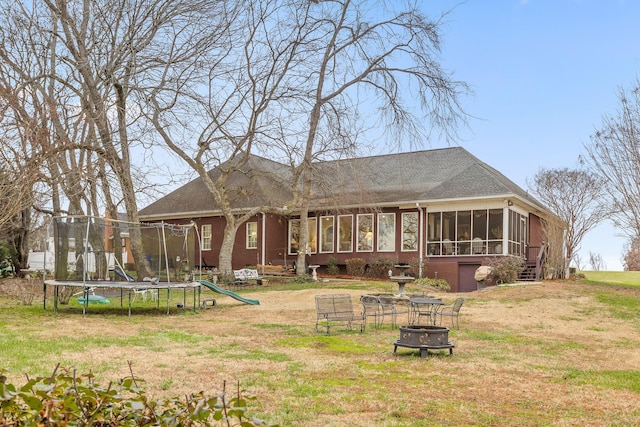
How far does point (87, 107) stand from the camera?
22.6 metres

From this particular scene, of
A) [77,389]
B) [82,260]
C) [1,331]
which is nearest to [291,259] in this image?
[82,260]

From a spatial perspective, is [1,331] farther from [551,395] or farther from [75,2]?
[75,2]

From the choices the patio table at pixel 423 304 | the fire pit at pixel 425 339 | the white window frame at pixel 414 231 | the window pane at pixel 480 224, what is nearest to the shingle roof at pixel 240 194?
the white window frame at pixel 414 231

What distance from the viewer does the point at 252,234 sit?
1369 inches

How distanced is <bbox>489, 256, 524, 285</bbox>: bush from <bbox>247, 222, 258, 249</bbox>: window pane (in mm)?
13050

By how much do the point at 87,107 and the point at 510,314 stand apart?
1580cm

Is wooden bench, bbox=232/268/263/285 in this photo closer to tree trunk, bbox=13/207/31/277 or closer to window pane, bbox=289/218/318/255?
window pane, bbox=289/218/318/255

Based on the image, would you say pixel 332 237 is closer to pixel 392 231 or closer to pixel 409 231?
pixel 392 231

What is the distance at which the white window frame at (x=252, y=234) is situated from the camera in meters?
34.5

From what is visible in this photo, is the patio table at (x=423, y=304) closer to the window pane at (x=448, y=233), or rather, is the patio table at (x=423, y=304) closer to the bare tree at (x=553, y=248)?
the window pane at (x=448, y=233)

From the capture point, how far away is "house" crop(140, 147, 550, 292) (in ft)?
95.1

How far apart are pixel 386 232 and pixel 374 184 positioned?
3454 millimetres

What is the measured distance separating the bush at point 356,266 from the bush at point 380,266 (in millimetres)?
398

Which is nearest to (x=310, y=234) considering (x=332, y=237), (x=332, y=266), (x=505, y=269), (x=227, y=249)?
(x=332, y=237)
